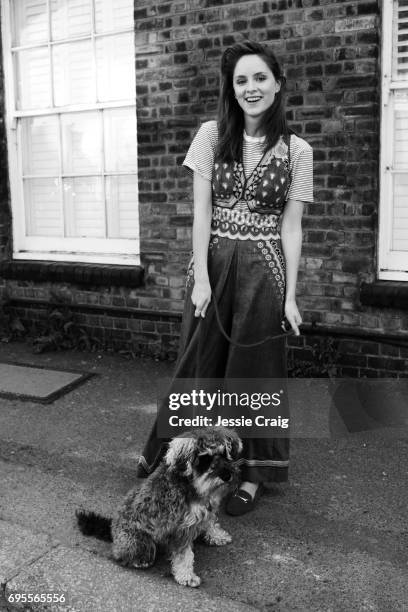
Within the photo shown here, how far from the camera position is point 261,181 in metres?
3.16

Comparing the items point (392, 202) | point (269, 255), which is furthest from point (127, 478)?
point (392, 202)

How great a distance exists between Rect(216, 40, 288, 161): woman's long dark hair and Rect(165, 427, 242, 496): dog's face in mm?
1324

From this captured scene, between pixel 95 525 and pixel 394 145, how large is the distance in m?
3.61

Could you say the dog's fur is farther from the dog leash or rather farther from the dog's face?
the dog leash

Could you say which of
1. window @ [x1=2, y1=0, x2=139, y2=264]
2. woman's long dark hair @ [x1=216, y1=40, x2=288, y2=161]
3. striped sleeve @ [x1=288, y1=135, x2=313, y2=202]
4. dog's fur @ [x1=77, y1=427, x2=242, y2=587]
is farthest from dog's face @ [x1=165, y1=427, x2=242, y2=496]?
window @ [x1=2, y1=0, x2=139, y2=264]

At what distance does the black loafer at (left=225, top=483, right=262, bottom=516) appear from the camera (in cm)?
343

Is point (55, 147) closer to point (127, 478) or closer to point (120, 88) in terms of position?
point (120, 88)

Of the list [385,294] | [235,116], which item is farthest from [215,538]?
[385,294]

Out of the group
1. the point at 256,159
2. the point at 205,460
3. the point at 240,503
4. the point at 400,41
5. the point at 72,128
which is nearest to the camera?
the point at 205,460

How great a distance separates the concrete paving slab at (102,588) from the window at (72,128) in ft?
12.1

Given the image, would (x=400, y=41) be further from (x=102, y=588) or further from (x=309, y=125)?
(x=102, y=588)

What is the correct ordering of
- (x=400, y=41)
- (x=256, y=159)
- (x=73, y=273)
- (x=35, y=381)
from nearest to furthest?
(x=256, y=159)
(x=400, y=41)
(x=35, y=381)
(x=73, y=273)

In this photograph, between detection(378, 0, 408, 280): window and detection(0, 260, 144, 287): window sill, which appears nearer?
detection(378, 0, 408, 280): window

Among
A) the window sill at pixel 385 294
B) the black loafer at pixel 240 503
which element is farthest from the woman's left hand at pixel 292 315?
the window sill at pixel 385 294
